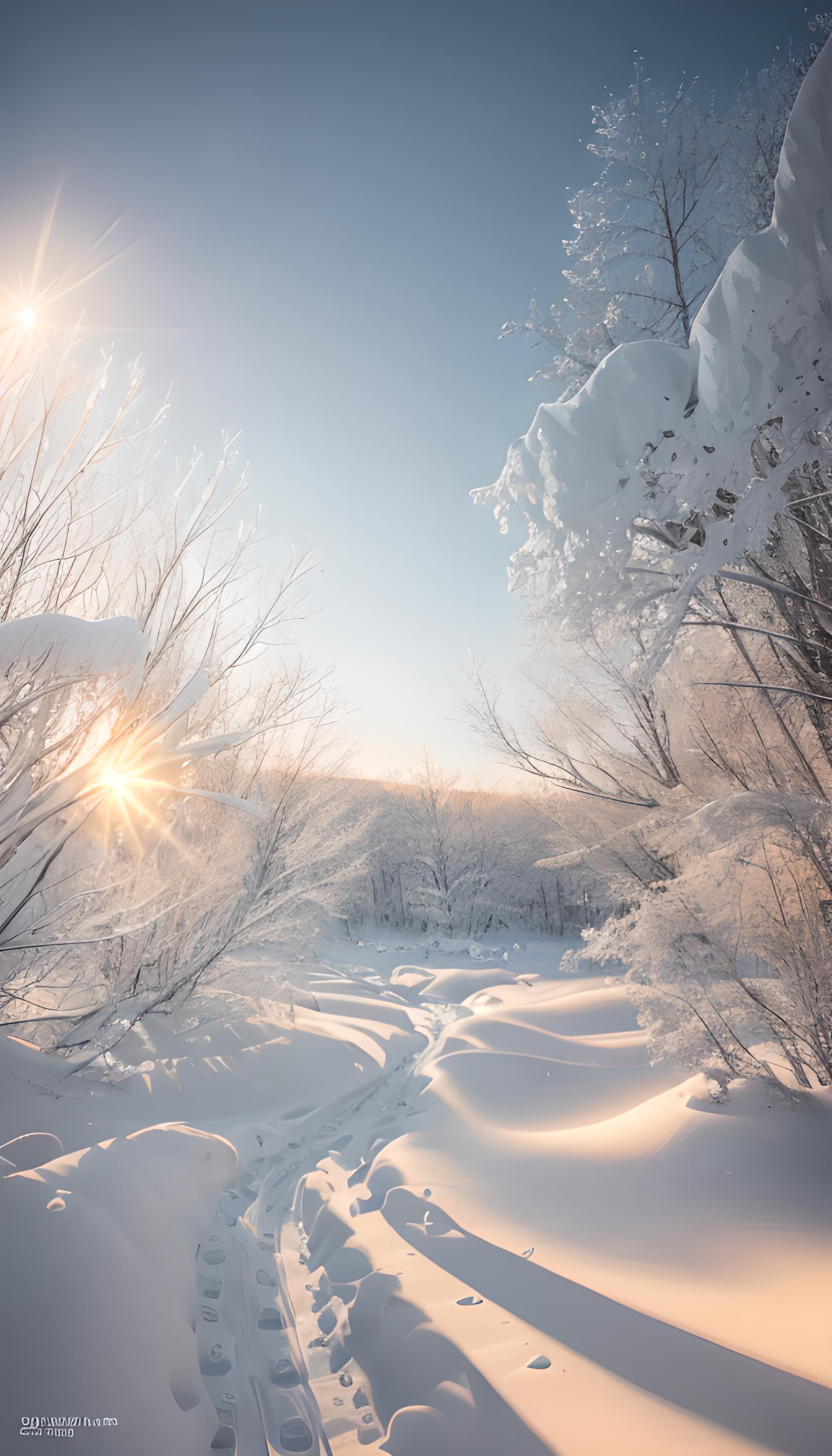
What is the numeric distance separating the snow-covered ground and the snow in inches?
110

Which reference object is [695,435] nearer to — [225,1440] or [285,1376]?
[225,1440]

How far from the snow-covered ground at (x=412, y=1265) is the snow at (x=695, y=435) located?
2.79 metres

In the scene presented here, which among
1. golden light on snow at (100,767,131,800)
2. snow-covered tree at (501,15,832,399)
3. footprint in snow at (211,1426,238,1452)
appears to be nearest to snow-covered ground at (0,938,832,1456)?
footprint in snow at (211,1426,238,1452)

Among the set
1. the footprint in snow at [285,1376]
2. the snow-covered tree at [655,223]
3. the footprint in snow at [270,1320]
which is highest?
the snow-covered tree at [655,223]

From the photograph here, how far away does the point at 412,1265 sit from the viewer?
2.67m

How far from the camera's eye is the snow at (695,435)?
7.07ft

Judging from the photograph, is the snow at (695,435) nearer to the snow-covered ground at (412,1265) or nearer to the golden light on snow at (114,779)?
the golden light on snow at (114,779)

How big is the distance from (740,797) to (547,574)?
184cm

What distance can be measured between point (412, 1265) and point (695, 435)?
Answer: 4.32 m

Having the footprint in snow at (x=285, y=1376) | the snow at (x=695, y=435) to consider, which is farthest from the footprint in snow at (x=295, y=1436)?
the snow at (x=695, y=435)

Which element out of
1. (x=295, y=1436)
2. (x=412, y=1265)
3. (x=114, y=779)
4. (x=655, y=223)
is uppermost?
(x=655, y=223)

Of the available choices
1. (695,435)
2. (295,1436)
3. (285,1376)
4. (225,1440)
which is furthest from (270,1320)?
(695,435)

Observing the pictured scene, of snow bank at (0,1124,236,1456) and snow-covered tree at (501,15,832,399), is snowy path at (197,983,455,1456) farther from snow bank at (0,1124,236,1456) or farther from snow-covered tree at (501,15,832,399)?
snow-covered tree at (501,15,832,399)

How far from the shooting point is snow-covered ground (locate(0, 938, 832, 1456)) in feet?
5.33
